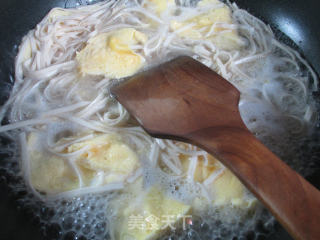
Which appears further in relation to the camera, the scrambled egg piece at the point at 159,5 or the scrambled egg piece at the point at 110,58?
the scrambled egg piece at the point at 159,5

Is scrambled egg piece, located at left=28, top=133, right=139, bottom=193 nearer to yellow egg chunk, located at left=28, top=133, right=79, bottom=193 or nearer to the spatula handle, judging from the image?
yellow egg chunk, located at left=28, top=133, right=79, bottom=193

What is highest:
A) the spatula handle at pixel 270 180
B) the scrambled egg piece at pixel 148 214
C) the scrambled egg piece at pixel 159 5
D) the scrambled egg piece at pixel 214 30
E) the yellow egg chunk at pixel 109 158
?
the scrambled egg piece at pixel 159 5

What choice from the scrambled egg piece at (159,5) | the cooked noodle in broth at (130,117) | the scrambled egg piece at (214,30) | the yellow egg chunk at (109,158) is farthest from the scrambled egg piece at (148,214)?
the scrambled egg piece at (159,5)

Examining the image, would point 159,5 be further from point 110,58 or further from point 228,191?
point 228,191

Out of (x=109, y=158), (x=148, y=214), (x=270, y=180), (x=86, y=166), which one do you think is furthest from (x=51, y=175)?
(x=270, y=180)

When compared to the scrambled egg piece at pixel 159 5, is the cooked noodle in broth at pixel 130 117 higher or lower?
lower

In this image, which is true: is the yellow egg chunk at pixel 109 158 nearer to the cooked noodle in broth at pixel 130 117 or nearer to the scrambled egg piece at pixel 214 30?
the cooked noodle in broth at pixel 130 117

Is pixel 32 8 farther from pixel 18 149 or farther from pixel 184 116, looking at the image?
pixel 184 116

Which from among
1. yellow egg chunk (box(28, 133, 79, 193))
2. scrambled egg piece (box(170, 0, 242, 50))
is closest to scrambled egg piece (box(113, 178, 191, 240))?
yellow egg chunk (box(28, 133, 79, 193))
